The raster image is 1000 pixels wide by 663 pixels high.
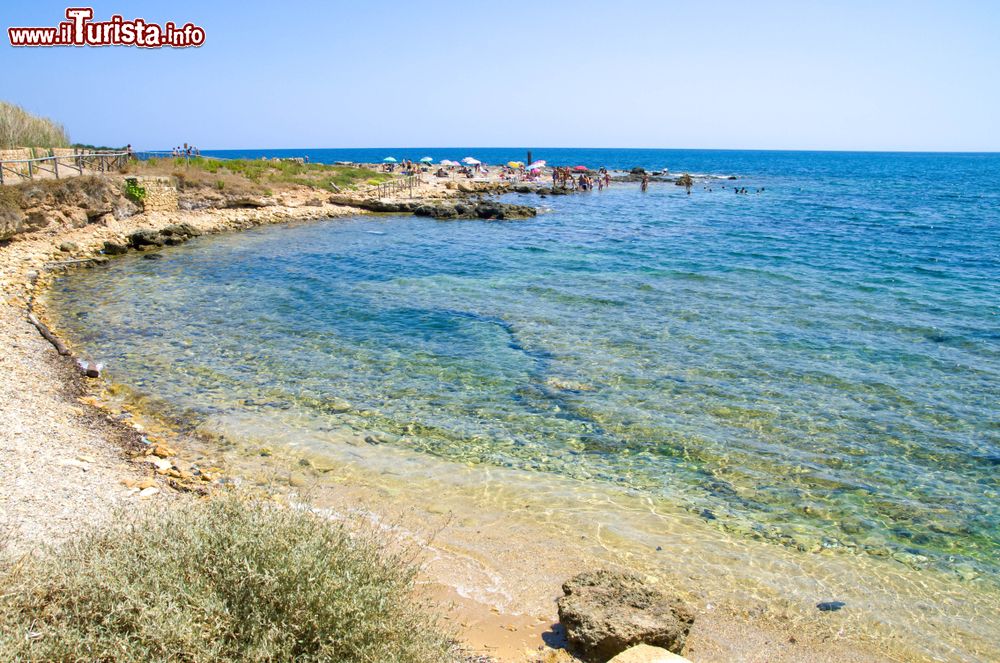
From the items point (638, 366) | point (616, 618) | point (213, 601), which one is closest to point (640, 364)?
point (638, 366)

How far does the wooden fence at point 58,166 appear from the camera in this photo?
2484 centimetres

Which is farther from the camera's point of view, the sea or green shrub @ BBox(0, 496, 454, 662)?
the sea

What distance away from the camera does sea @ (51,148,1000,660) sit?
352 inches

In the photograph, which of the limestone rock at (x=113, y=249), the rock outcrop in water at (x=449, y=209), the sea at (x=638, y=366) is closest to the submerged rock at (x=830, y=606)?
the sea at (x=638, y=366)

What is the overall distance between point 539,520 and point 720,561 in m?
2.22

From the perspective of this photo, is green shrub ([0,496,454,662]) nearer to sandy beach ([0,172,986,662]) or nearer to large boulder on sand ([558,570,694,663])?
sandy beach ([0,172,986,662])

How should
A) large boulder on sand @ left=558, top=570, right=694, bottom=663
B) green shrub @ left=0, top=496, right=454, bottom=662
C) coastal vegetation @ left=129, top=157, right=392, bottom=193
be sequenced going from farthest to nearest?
coastal vegetation @ left=129, top=157, right=392, bottom=193, large boulder on sand @ left=558, top=570, right=694, bottom=663, green shrub @ left=0, top=496, right=454, bottom=662

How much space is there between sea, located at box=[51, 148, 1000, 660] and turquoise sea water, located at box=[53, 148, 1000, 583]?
0.06m

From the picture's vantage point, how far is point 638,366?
13.6 m

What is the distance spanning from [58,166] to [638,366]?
91.7 ft

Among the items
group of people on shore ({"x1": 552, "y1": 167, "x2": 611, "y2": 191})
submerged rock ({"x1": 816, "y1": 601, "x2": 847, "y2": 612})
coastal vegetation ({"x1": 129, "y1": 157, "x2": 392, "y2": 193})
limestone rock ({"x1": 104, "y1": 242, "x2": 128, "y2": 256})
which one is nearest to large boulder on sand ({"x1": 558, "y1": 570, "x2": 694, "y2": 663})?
submerged rock ({"x1": 816, "y1": 601, "x2": 847, "y2": 612})

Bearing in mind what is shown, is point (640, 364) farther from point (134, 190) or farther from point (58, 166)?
point (58, 166)

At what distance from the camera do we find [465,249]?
3027 centimetres

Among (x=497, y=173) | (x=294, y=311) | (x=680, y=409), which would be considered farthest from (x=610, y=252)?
(x=497, y=173)
